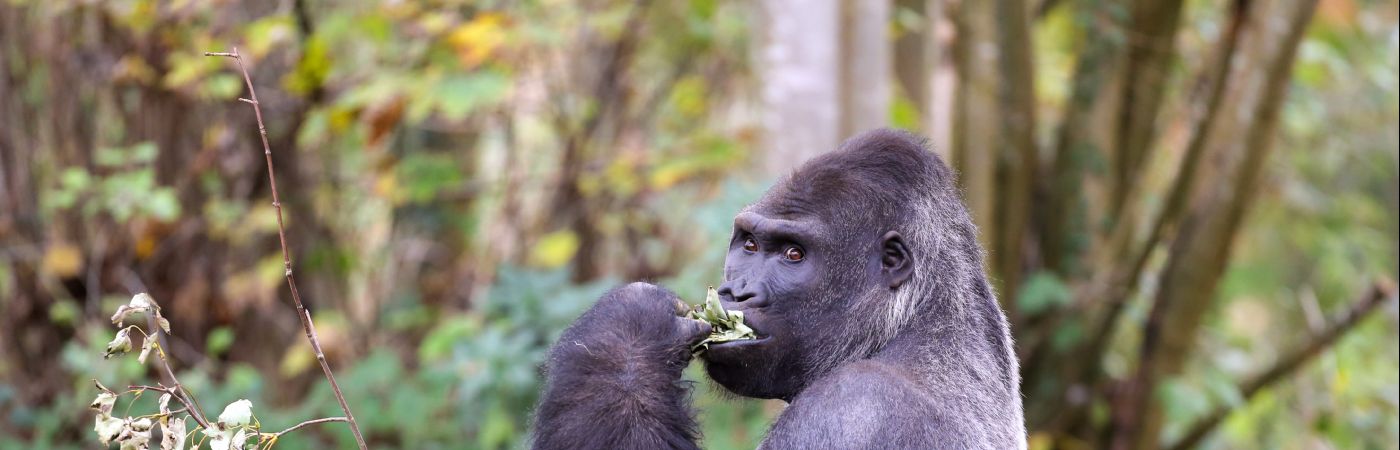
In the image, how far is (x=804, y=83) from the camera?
524 centimetres

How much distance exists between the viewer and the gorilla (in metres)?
2.92

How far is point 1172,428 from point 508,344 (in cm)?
624

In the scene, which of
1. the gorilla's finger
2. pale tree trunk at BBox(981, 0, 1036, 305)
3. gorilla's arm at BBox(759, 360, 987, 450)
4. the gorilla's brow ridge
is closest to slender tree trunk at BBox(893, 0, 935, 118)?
pale tree trunk at BBox(981, 0, 1036, 305)

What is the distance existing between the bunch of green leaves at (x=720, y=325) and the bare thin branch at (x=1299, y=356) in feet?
14.3

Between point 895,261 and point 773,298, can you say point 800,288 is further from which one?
point 895,261

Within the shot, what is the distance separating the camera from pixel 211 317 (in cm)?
742

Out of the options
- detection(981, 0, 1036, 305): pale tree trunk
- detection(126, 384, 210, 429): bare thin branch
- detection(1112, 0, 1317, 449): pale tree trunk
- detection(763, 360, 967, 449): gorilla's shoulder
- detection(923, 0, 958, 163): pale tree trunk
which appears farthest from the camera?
detection(981, 0, 1036, 305): pale tree trunk

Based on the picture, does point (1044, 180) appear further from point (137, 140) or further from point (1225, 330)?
point (137, 140)

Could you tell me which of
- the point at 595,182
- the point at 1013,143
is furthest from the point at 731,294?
the point at 595,182

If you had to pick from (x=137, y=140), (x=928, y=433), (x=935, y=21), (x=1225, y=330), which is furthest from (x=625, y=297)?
(x=1225, y=330)

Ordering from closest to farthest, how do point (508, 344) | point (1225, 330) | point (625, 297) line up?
point (625, 297)
point (508, 344)
point (1225, 330)

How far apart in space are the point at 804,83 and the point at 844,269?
7.29ft

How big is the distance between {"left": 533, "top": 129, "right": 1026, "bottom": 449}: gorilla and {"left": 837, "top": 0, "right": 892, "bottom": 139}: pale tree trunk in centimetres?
206

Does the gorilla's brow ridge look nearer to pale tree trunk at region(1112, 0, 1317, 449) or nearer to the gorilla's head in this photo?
the gorilla's head
